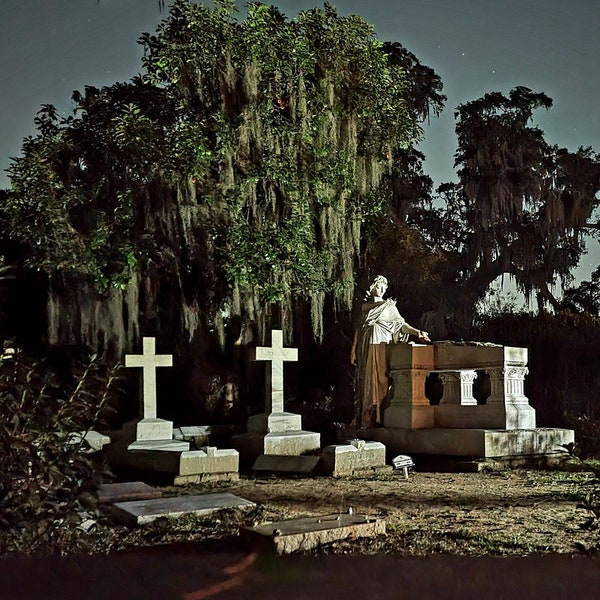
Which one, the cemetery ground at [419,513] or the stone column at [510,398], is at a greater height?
the stone column at [510,398]

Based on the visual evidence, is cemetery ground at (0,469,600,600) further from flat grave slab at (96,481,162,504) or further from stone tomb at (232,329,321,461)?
stone tomb at (232,329,321,461)

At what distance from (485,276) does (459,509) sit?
465 inches

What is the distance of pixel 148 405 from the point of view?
430 inches

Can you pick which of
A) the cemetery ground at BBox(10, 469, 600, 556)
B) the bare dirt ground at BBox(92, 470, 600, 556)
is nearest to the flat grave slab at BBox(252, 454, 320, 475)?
the cemetery ground at BBox(10, 469, 600, 556)

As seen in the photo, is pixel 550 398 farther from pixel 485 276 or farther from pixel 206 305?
pixel 206 305

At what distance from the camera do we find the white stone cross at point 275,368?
11377mm

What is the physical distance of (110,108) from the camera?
13211mm

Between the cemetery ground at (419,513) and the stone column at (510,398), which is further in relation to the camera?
the stone column at (510,398)

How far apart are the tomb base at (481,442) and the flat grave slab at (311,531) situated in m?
4.90

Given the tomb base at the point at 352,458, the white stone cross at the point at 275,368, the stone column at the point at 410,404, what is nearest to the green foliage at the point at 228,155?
the white stone cross at the point at 275,368

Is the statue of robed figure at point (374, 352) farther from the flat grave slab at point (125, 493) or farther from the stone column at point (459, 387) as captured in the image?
the flat grave slab at point (125, 493)

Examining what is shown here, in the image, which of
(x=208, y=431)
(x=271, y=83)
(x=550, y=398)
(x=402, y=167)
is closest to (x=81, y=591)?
(x=208, y=431)

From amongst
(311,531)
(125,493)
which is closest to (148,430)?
(125,493)

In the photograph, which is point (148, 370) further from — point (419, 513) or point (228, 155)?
point (419, 513)
